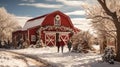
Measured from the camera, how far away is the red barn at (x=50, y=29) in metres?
53.0

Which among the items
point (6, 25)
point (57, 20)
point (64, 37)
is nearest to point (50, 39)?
point (64, 37)

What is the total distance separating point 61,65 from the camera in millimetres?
24531

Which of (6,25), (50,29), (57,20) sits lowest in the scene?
(6,25)

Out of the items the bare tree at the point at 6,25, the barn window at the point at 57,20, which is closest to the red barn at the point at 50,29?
the barn window at the point at 57,20

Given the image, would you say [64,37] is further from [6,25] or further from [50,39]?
[6,25]

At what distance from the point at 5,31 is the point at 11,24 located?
2.79m

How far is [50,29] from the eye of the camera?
178ft

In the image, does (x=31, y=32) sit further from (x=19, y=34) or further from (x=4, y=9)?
(x=4, y=9)

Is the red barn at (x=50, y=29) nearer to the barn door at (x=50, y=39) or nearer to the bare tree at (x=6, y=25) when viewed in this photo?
the barn door at (x=50, y=39)

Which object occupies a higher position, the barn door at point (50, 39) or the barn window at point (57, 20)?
the barn window at point (57, 20)

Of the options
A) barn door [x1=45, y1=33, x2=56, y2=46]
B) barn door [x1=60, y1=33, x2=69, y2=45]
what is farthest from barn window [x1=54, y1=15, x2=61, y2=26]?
barn door [x1=45, y1=33, x2=56, y2=46]

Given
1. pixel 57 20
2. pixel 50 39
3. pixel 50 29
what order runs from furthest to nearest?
pixel 57 20 < pixel 50 29 < pixel 50 39

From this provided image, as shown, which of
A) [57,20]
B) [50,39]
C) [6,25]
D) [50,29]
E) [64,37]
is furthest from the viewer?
[6,25]

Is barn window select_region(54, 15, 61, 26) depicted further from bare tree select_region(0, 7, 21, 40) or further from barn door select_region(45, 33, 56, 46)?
bare tree select_region(0, 7, 21, 40)
